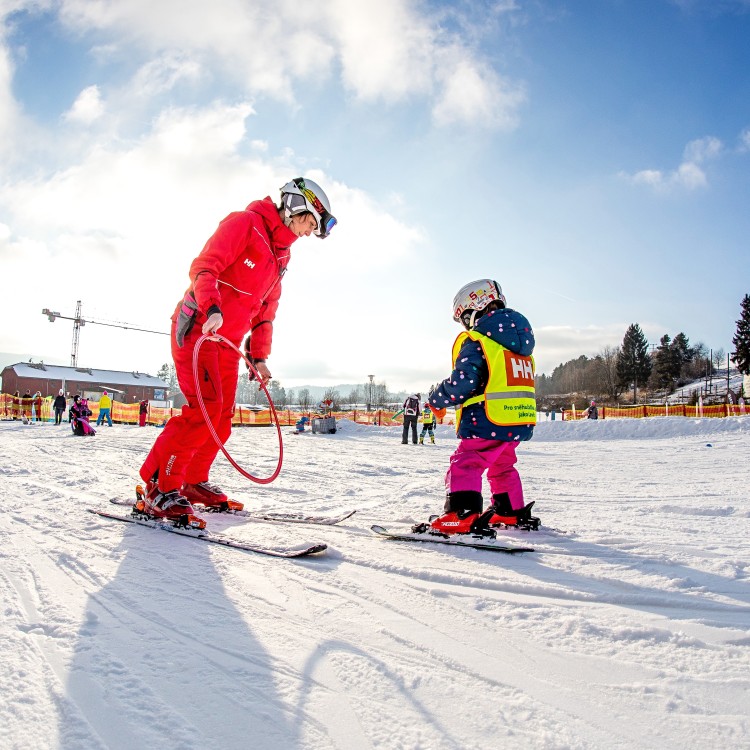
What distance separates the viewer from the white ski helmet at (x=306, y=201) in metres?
3.59

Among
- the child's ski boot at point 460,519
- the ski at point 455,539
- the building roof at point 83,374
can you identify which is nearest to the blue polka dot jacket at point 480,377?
the child's ski boot at point 460,519

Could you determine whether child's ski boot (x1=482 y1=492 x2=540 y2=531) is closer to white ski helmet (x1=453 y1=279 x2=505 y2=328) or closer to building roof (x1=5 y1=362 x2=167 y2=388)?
white ski helmet (x1=453 y1=279 x2=505 y2=328)

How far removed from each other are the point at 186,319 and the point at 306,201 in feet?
3.87

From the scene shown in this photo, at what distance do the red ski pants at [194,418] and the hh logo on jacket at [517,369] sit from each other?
75.3 inches

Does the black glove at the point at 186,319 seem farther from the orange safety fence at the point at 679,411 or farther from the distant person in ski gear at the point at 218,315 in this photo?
the orange safety fence at the point at 679,411

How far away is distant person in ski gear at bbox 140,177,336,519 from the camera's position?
127 inches

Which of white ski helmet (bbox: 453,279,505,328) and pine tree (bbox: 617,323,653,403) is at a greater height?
pine tree (bbox: 617,323,653,403)

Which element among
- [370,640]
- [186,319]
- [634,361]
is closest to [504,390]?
[370,640]

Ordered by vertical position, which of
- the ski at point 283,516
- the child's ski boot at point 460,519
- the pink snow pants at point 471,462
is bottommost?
the ski at point 283,516

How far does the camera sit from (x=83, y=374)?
2879 inches

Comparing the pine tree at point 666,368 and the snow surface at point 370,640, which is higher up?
the pine tree at point 666,368

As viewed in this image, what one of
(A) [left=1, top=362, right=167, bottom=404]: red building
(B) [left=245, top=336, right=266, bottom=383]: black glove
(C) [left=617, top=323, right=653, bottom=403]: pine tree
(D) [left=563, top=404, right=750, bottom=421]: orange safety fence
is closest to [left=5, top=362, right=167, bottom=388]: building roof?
(A) [left=1, top=362, right=167, bottom=404]: red building

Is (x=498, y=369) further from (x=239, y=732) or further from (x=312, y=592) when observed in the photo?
(x=239, y=732)

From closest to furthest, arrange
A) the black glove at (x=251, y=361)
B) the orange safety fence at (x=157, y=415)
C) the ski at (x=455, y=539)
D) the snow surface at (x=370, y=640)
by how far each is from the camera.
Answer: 1. the snow surface at (x=370, y=640)
2. the ski at (x=455, y=539)
3. the black glove at (x=251, y=361)
4. the orange safety fence at (x=157, y=415)
